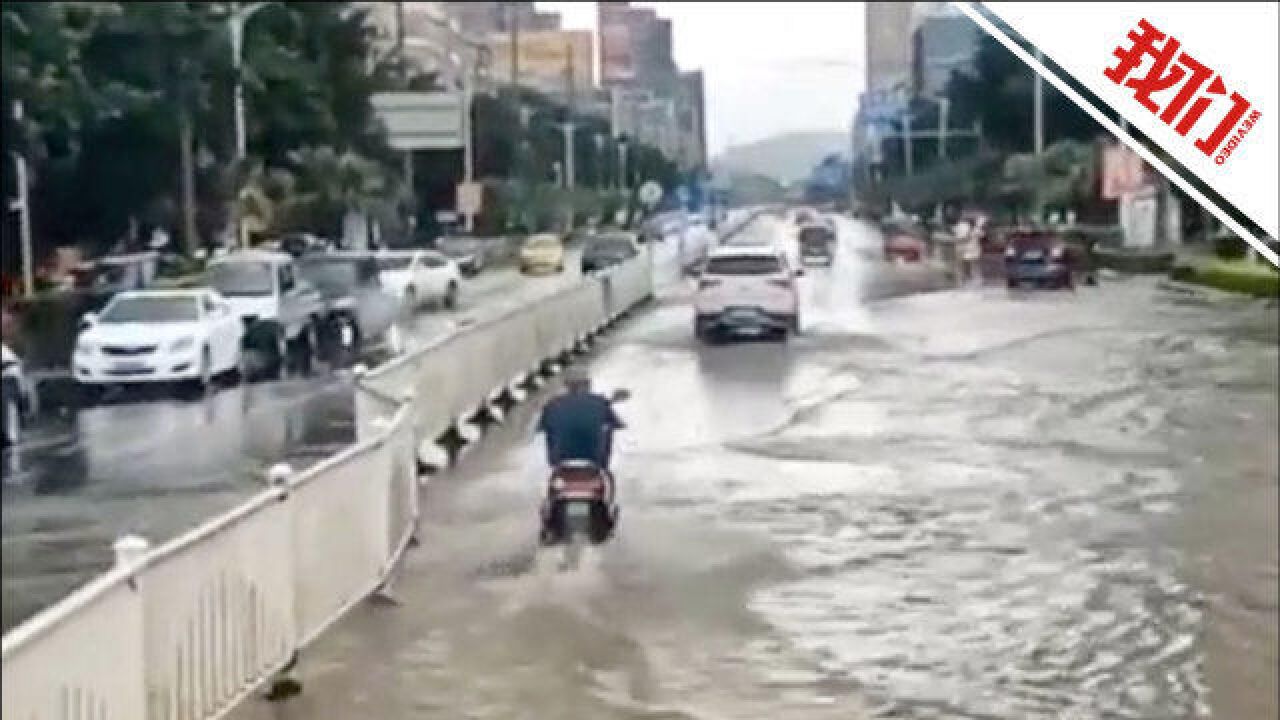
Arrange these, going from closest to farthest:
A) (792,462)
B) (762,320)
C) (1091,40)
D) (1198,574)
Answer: (1091,40)
(1198,574)
(792,462)
(762,320)

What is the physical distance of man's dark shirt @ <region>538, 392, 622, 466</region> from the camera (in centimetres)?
1486

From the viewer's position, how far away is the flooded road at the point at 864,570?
34.1 feet

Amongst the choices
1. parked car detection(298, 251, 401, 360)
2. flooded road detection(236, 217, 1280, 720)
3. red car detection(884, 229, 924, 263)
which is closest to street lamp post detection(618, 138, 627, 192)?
red car detection(884, 229, 924, 263)

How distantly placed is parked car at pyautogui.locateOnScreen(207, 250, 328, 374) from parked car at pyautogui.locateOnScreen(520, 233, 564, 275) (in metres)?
37.9

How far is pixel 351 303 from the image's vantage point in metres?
41.5

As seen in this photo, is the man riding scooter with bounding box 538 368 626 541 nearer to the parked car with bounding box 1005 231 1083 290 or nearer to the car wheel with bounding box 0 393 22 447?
the car wheel with bounding box 0 393 22 447

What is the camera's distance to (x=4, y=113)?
4294 centimetres

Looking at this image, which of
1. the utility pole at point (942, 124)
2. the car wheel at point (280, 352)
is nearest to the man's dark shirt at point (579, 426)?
the car wheel at point (280, 352)

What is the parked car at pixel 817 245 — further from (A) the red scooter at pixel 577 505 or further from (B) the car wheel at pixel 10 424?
(A) the red scooter at pixel 577 505

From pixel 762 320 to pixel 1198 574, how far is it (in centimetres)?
2318

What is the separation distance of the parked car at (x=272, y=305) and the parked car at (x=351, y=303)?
0.65 meters

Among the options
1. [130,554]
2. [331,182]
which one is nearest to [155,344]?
[130,554]

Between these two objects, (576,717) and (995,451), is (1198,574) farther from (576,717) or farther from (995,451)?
(995,451)

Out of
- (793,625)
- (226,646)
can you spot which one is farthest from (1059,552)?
(226,646)
